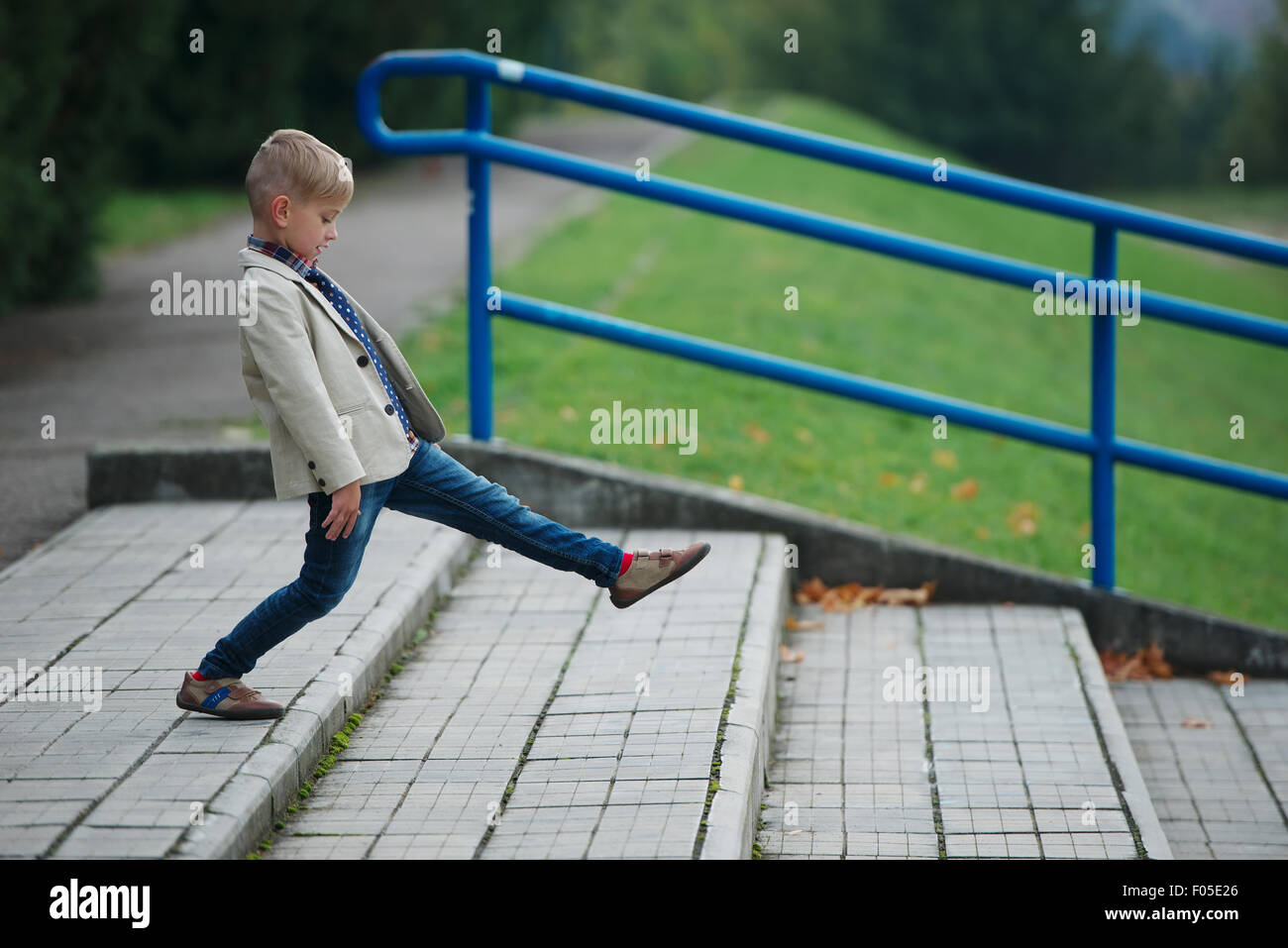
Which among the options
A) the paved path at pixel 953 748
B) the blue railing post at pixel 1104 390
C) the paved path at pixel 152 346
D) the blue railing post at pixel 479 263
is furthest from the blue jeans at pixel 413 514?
the blue railing post at pixel 1104 390

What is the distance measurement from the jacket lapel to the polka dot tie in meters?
0.03

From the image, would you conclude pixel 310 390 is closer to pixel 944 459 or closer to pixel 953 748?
pixel 953 748

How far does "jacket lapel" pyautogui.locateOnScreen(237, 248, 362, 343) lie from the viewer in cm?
334

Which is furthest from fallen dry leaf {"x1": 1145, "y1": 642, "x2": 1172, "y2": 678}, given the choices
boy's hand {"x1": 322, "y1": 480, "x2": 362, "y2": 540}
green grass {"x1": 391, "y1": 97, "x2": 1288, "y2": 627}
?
boy's hand {"x1": 322, "y1": 480, "x2": 362, "y2": 540}

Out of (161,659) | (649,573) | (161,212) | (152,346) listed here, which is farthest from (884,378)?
(161,212)

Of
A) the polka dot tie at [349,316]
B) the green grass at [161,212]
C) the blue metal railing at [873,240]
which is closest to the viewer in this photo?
the polka dot tie at [349,316]

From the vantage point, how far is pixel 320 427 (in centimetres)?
329

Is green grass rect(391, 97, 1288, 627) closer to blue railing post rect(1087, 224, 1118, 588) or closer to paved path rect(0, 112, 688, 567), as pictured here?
paved path rect(0, 112, 688, 567)

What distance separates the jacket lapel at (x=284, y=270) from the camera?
3340 millimetres

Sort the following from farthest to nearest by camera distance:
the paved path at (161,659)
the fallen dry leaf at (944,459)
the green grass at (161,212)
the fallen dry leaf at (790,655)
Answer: the green grass at (161,212)
the fallen dry leaf at (944,459)
the fallen dry leaf at (790,655)
the paved path at (161,659)

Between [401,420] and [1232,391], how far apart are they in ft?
43.3

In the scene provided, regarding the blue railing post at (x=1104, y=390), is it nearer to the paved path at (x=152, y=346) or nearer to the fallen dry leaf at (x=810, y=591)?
the fallen dry leaf at (x=810, y=591)

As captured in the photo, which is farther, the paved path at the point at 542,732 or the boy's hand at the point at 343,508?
the boy's hand at the point at 343,508
